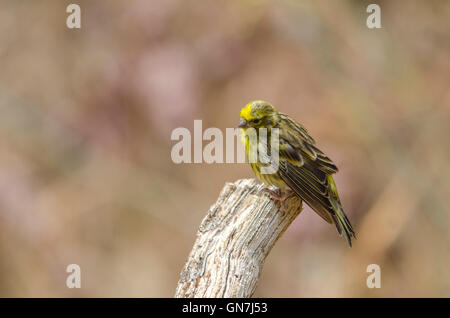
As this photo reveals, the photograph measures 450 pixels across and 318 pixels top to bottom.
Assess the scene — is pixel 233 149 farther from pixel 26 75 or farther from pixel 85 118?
pixel 26 75

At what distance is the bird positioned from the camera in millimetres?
4793

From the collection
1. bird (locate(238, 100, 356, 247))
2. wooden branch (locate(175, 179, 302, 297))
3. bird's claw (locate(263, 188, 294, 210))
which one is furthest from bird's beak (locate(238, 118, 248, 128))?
wooden branch (locate(175, 179, 302, 297))

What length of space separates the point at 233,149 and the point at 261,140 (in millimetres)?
1569

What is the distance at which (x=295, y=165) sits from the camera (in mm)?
4969

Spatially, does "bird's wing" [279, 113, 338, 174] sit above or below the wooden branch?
above

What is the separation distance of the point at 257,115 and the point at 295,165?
498mm

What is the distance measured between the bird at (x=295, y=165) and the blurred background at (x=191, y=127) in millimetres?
2579

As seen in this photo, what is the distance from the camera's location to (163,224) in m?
8.61

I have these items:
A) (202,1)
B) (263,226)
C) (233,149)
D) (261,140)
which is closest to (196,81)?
(202,1)

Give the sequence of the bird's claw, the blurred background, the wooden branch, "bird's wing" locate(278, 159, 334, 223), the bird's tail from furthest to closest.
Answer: the blurred background
the bird's tail
"bird's wing" locate(278, 159, 334, 223)
the bird's claw
the wooden branch

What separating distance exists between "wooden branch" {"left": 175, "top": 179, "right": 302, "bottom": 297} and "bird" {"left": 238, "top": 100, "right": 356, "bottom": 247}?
50cm

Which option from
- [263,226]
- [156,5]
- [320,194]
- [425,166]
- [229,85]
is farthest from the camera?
[229,85]

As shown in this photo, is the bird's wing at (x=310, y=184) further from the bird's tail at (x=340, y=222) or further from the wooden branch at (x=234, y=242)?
the wooden branch at (x=234, y=242)

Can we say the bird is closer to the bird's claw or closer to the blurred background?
the bird's claw
